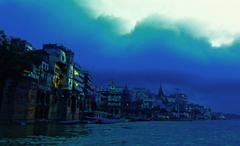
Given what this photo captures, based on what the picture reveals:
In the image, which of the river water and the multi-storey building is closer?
the river water

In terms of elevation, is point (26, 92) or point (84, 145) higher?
point (26, 92)

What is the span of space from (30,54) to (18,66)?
4.50m

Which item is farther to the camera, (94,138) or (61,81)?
(61,81)

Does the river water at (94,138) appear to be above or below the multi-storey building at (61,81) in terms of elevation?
below

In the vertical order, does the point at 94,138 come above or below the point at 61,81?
below

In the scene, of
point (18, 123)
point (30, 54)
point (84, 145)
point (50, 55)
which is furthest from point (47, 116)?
point (84, 145)

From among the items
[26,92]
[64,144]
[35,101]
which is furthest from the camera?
[35,101]

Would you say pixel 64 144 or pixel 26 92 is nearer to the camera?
pixel 64 144

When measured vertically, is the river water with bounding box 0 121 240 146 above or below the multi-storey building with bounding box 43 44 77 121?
below

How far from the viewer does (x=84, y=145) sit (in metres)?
44.5

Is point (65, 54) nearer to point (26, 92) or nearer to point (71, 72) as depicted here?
point (71, 72)

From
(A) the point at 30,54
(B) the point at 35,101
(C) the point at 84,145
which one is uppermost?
(A) the point at 30,54

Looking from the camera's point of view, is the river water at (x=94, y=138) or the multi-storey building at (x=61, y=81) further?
the multi-storey building at (x=61, y=81)

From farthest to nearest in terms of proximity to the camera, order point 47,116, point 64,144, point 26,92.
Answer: point 47,116, point 26,92, point 64,144
